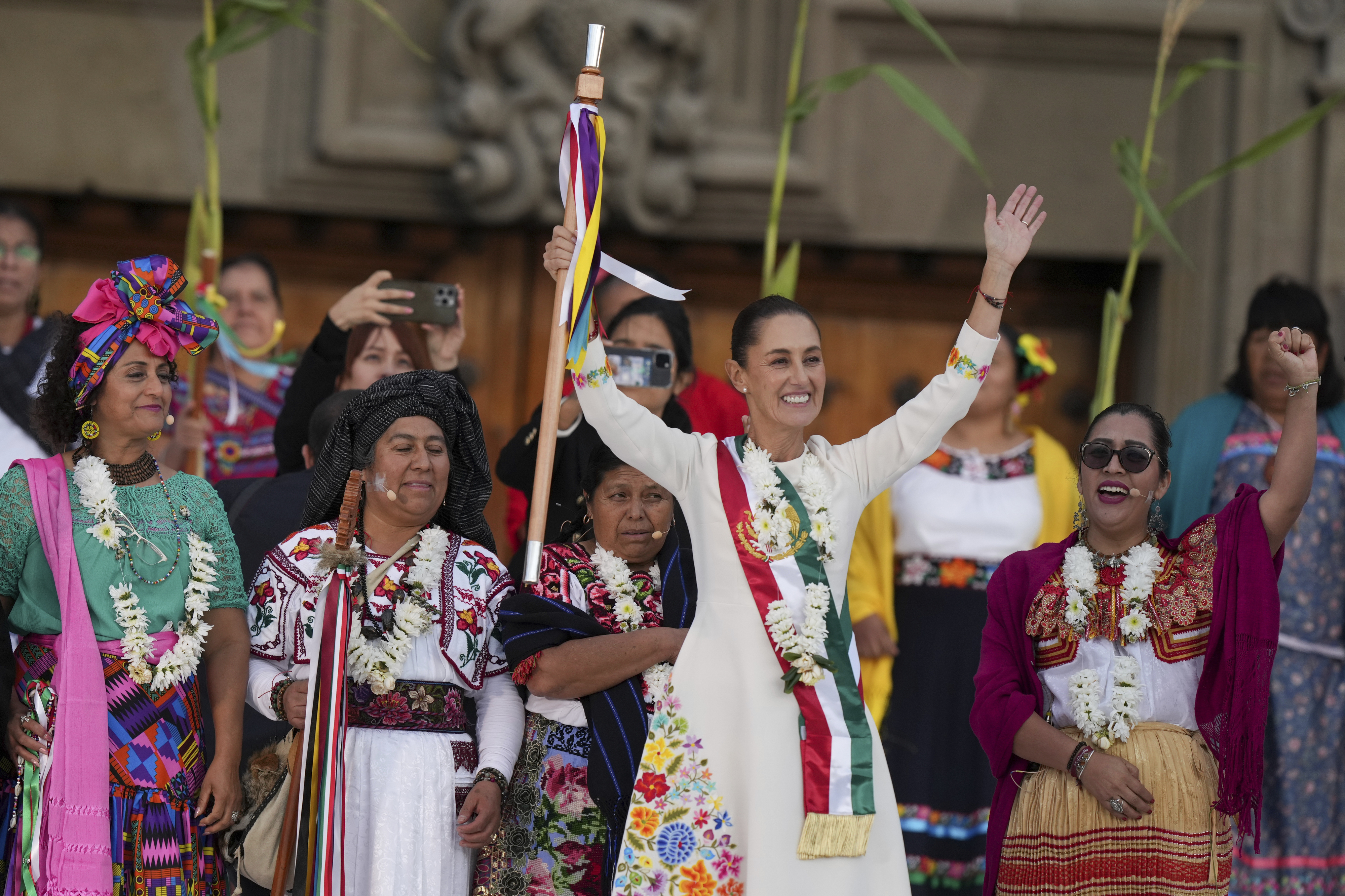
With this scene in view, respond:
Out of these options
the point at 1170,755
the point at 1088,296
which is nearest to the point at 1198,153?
the point at 1088,296

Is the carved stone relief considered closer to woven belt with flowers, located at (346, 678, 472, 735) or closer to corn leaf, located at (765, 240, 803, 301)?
corn leaf, located at (765, 240, 803, 301)

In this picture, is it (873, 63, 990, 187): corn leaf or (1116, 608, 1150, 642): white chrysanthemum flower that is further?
(873, 63, 990, 187): corn leaf

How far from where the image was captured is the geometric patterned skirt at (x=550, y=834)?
11.6 feet

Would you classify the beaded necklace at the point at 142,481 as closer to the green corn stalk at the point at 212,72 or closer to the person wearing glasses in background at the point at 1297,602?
the green corn stalk at the point at 212,72

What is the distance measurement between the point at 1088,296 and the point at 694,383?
2.65 metres

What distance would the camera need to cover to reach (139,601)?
11.2 ft

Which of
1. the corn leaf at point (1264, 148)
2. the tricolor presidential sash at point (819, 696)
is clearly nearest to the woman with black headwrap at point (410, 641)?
the tricolor presidential sash at point (819, 696)

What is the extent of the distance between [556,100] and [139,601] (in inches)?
127

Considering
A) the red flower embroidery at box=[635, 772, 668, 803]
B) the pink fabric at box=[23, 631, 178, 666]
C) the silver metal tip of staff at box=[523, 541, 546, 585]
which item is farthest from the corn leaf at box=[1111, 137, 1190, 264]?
the pink fabric at box=[23, 631, 178, 666]

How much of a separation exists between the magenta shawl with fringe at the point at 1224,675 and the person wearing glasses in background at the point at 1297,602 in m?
1.43

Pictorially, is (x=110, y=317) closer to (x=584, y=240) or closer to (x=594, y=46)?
(x=584, y=240)

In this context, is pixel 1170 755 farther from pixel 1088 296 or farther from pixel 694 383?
pixel 1088 296

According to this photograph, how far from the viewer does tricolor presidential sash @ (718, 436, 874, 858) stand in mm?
3203

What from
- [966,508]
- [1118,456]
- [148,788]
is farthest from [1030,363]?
[148,788]
